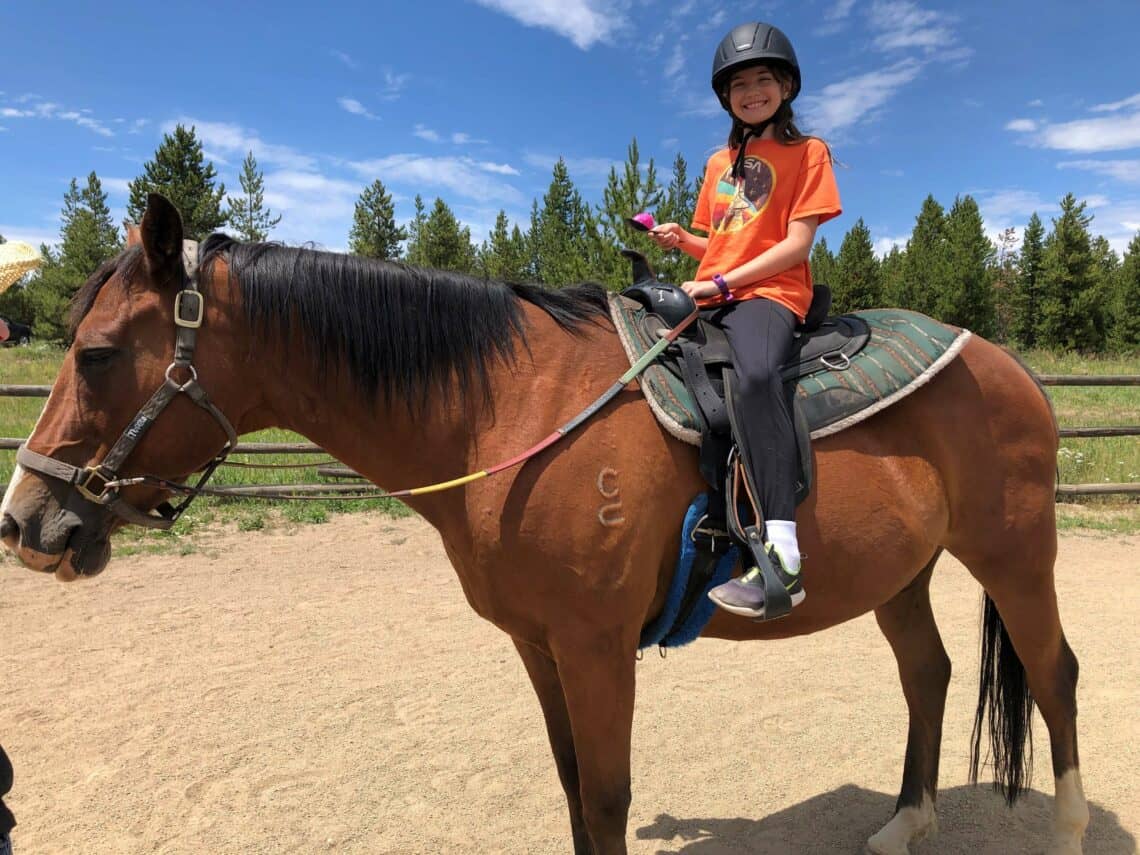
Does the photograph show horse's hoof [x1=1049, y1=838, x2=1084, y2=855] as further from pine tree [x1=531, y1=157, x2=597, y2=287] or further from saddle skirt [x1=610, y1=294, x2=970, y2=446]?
pine tree [x1=531, y1=157, x2=597, y2=287]

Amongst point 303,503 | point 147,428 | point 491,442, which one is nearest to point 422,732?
point 491,442

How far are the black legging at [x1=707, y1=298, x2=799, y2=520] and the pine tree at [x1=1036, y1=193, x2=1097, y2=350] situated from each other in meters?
31.8

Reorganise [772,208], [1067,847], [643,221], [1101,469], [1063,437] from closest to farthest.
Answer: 1. [772,208]
2. [643,221]
3. [1067,847]
4. [1063,437]
5. [1101,469]

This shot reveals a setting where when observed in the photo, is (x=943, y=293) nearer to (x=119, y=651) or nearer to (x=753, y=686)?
(x=753, y=686)

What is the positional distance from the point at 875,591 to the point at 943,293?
30.6m

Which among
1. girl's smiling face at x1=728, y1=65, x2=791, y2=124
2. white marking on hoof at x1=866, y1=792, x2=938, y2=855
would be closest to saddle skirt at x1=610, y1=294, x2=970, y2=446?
girl's smiling face at x1=728, y1=65, x2=791, y2=124

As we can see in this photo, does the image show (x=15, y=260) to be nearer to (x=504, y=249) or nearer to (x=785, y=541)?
(x=785, y=541)

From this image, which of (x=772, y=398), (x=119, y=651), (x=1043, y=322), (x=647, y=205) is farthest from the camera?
(x=1043, y=322)

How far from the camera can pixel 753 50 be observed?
228 cm

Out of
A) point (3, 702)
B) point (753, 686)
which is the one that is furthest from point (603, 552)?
point (3, 702)

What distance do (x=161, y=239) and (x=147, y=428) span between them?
1.60 ft

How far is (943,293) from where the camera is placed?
28.9 meters

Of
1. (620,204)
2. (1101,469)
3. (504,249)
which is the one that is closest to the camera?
(1101,469)

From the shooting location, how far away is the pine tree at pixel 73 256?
28125 millimetres
